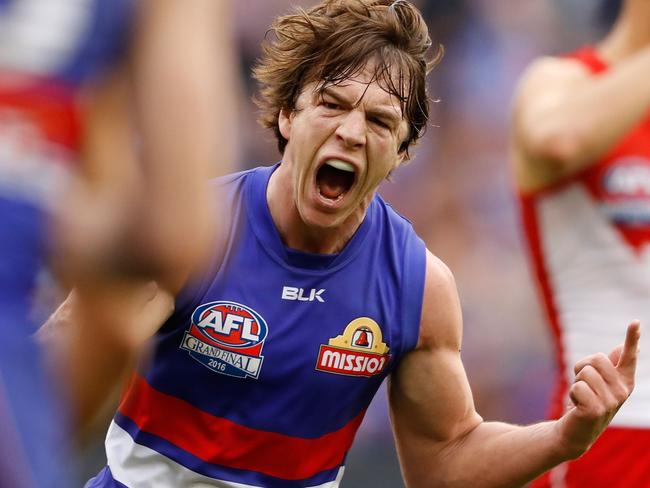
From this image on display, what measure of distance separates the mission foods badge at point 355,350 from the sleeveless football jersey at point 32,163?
1.79 metres

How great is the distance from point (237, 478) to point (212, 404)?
0.23 meters

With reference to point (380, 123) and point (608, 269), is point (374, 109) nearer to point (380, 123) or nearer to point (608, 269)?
point (380, 123)

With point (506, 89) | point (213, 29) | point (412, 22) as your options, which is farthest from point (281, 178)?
point (506, 89)

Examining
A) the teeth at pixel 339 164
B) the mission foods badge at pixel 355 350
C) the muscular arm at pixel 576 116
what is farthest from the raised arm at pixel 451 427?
the muscular arm at pixel 576 116

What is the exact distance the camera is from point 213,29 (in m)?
1.70

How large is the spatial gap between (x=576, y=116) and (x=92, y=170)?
2631 mm

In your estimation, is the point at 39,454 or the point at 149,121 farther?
the point at 39,454

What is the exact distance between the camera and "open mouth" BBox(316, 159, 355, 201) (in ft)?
12.7

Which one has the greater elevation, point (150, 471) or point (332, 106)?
point (332, 106)

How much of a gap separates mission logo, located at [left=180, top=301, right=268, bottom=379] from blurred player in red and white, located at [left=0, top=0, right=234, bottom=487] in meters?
1.55

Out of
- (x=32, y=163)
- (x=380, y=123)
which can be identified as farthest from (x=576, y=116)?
(x=32, y=163)

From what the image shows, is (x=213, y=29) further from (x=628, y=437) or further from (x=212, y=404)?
(x=628, y=437)

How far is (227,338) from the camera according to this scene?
373 cm

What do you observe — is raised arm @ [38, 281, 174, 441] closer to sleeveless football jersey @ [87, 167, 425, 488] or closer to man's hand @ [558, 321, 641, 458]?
sleeveless football jersey @ [87, 167, 425, 488]
